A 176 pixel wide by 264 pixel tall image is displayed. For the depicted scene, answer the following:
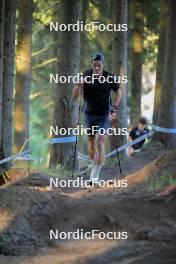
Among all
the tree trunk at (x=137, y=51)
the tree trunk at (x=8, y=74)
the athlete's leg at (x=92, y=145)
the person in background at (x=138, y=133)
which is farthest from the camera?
the tree trunk at (x=137, y=51)

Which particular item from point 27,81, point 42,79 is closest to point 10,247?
point 27,81

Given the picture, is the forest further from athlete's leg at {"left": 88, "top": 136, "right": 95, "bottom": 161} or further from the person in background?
athlete's leg at {"left": 88, "top": 136, "right": 95, "bottom": 161}

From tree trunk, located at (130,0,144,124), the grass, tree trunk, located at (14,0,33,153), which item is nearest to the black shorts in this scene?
the grass

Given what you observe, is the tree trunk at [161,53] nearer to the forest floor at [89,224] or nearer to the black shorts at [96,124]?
the black shorts at [96,124]

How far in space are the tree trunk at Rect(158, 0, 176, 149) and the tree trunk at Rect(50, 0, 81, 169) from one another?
3171 millimetres

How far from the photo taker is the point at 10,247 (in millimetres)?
7281

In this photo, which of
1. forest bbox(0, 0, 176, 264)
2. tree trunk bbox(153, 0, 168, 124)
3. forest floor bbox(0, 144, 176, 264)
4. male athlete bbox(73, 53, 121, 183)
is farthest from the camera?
tree trunk bbox(153, 0, 168, 124)

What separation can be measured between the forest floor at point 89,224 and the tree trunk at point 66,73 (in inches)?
188

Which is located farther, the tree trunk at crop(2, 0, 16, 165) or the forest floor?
the tree trunk at crop(2, 0, 16, 165)

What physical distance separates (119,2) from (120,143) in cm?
374

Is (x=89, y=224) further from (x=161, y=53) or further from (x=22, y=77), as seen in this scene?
(x=22, y=77)

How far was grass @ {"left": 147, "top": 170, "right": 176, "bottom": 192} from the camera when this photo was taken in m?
8.28

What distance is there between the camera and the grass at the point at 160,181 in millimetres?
8281

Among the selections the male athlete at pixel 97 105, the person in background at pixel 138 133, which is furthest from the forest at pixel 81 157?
the male athlete at pixel 97 105
